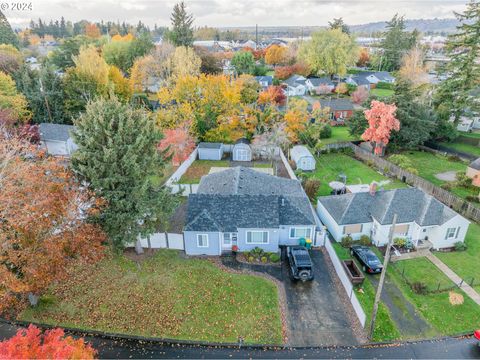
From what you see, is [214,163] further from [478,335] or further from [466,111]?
[466,111]

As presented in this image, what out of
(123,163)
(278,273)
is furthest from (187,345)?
(123,163)

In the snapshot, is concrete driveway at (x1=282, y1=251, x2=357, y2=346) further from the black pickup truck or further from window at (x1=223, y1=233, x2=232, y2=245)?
window at (x1=223, y1=233, x2=232, y2=245)

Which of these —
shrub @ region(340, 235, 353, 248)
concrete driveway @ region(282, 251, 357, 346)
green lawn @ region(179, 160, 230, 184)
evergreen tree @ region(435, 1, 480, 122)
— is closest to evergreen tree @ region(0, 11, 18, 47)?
green lawn @ region(179, 160, 230, 184)

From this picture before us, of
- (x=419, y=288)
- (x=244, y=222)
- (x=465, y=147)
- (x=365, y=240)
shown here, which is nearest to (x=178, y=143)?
(x=244, y=222)

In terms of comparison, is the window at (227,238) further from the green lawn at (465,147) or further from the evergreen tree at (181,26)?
the evergreen tree at (181,26)

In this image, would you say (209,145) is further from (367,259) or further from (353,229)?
(367,259)

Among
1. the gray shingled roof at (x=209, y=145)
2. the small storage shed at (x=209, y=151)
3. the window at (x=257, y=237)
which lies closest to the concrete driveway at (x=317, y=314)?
the window at (x=257, y=237)
